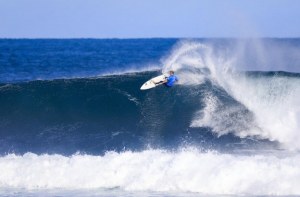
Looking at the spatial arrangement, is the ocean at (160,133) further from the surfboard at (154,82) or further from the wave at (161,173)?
the surfboard at (154,82)

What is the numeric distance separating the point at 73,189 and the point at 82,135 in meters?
4.83

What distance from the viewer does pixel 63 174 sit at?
15734mm

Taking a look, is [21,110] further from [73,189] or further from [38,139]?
[73,189]

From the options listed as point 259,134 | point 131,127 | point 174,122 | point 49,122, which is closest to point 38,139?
point 49,122

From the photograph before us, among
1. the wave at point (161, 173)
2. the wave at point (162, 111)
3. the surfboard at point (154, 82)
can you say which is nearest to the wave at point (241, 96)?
Result: the wave at point (162, 111)

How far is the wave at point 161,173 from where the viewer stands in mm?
14406

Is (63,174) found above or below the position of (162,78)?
below

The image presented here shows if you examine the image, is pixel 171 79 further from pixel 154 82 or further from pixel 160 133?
pixel 160 133

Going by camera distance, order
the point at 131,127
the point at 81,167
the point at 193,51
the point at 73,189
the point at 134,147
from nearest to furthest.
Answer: the point at 73,189 < the point at 81,167 < the point at 134,147 < the point at 131,127 < the point at 193,51

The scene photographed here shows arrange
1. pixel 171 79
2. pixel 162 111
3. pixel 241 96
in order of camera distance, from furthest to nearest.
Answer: pixel 241 96 → pixel 162 111 → pixel 171 79

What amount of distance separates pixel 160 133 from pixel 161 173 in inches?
184

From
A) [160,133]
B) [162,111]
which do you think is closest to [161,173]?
[160,133]

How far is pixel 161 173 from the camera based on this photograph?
1518cm

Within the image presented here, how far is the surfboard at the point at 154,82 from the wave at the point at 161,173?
16.3ft
